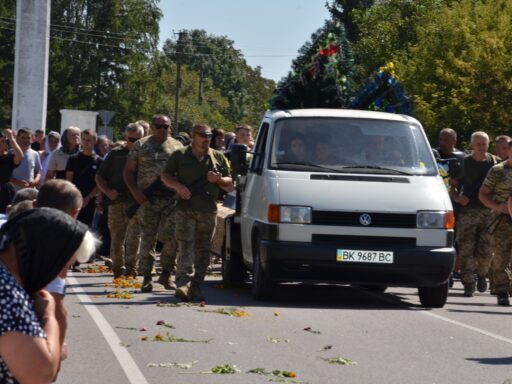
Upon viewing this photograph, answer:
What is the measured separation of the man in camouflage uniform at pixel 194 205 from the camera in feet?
48.6

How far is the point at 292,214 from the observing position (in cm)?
1448

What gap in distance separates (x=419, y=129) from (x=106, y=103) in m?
76.2

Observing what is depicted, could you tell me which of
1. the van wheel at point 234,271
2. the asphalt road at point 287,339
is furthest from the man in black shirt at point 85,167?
the asphalt road at point 287,339

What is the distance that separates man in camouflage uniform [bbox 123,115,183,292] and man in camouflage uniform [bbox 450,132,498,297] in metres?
3.71

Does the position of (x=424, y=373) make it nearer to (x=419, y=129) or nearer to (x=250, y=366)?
(x=250, y=366)

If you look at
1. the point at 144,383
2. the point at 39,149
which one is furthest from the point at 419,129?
the point at 39,149

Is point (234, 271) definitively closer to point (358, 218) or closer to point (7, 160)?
point (358, 218)

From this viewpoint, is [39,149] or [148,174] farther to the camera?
[39,149]

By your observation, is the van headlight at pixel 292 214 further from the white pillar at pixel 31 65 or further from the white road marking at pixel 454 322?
the white pillar at pixel 31 65

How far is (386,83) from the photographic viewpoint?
2222 centimetres

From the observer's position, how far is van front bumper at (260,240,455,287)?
14.4 meters

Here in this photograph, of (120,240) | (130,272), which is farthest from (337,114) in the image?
(120,240)

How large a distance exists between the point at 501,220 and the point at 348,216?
2.68m

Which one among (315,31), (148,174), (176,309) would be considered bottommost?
(176,309)
